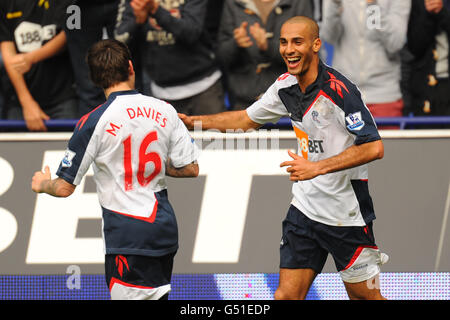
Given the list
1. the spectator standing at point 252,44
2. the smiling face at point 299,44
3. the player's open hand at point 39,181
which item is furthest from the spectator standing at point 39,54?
the smiling face at point 299,44

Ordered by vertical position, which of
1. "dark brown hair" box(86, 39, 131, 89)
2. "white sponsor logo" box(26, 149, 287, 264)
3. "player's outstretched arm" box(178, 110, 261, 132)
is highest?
"dark brown hair" box(86, 39, 131, 89)

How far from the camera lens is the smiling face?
5.75 metres

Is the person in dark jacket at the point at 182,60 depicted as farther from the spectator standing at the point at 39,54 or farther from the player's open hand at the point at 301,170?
the player's open hand at the point at 301,170

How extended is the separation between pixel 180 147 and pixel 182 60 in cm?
225

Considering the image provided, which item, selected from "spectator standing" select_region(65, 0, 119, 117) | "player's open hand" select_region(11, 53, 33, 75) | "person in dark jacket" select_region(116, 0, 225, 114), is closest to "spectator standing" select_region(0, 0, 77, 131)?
A: "player's open hand" select_region(11, 53, 33, 75)

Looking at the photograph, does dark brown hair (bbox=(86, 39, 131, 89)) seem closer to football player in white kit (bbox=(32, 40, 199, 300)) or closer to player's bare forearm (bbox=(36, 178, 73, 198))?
football player in white kit (bbox=(32, 40, 199, 300))

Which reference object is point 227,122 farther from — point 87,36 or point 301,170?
point 87,36

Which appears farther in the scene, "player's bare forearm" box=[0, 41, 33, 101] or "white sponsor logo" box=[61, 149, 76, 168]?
"player's bare forearm" box=[0, 41, 33, 101]

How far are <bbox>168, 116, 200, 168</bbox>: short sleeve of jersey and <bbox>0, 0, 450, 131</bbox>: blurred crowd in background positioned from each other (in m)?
2.00

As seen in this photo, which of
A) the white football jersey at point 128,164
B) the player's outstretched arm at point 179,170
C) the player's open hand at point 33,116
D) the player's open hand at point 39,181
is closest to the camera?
the white football jersey at point 128,164

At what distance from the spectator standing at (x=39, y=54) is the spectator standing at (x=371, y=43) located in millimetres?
2293

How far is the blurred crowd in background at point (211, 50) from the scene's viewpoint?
7645 millimetres
